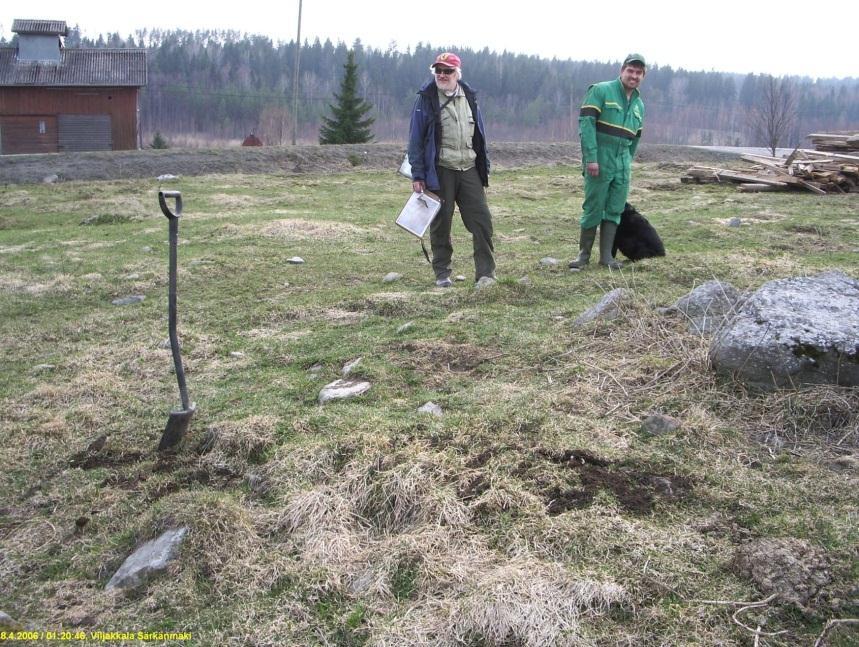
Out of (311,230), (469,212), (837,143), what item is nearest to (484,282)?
(469,212)

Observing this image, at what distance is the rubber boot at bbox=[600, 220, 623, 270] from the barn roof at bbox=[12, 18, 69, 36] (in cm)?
3634

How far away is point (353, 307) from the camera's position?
6.48 meters

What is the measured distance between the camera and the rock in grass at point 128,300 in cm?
714

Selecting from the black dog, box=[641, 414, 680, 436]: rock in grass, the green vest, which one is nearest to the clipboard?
the green vest

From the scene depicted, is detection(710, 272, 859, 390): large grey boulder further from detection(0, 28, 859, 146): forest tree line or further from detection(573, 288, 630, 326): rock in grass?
detection(0, 28, 859, 146): forest tree line

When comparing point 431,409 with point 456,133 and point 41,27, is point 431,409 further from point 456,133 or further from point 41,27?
point 41,27

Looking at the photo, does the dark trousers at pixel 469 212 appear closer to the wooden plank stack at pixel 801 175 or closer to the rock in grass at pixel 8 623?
the rock in grass at pixel 8 623

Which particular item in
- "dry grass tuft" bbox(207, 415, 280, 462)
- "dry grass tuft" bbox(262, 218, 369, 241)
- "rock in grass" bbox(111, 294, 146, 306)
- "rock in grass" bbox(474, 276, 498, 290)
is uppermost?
"rock in grass" bbox(474, 276, 498, 290)

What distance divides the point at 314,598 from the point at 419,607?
0.39 meters

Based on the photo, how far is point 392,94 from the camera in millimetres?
84438

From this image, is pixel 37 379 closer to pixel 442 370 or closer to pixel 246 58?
pixel 442 370

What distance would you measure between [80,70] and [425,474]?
1480 inches

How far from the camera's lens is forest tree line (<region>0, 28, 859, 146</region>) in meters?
73.7

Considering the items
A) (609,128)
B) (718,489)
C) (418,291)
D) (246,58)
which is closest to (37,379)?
(418,291)
